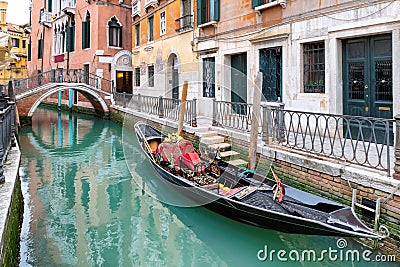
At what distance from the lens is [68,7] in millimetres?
20281

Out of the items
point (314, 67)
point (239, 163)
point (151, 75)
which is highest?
point (151, 75)

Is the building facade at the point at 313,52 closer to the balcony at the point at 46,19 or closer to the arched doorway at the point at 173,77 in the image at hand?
the arched doorway at the point at 173,77

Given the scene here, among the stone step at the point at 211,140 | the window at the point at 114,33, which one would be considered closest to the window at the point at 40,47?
the window at the point at 114,33

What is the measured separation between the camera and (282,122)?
5828 millimetres

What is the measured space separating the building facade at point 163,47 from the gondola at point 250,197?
5686 mm

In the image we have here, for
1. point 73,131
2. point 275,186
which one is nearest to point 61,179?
point 275,186

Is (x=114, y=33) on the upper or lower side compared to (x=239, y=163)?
upper

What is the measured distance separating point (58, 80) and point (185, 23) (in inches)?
320

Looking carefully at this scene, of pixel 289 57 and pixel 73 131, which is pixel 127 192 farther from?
pixel 73 131

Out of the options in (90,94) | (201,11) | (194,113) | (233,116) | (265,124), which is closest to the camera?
(265,124)

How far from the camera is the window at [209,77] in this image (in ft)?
35.1

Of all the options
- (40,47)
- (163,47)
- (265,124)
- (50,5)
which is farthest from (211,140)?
(40,47)

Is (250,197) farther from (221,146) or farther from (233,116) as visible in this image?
→ (233,116)

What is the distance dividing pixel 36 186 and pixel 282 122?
15.9 ft
